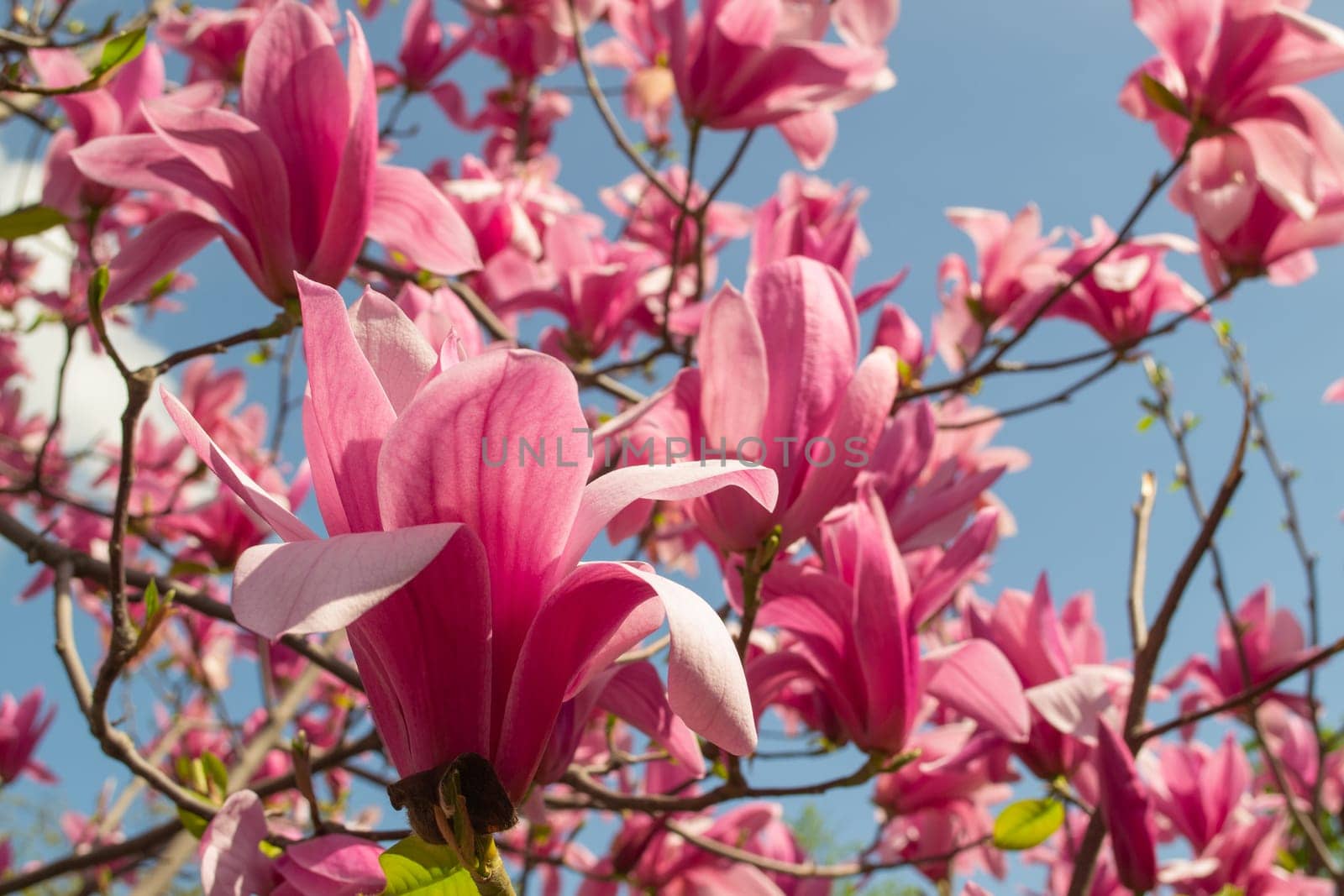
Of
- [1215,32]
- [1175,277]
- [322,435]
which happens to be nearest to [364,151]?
[322,435]

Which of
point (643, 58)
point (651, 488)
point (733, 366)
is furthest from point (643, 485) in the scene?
point (643, 58)

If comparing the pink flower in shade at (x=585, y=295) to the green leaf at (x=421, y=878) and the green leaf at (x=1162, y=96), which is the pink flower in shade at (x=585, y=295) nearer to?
the green leaf at (x=1162, y=96)

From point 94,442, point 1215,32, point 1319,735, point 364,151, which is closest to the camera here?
point 364,151

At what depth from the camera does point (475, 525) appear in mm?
583

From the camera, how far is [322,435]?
0.61 metres

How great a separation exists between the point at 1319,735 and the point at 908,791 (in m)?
0.87

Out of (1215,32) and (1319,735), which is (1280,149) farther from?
→ (1319,735)

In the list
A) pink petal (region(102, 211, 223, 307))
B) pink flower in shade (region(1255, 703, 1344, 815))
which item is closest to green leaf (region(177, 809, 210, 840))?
pink petal (region(102, 211, 223, 307))

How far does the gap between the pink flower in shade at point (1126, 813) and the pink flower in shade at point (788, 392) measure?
0.51 m

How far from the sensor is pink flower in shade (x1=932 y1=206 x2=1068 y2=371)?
205 cm

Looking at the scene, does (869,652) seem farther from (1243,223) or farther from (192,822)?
(1243,223)

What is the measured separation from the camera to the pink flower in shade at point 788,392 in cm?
101

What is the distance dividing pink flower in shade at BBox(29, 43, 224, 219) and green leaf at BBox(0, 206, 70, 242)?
0.51m

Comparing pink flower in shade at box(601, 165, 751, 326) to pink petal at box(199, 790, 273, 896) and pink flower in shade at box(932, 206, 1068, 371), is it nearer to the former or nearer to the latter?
pink flower in shade at box(932, 206, 1068, 371)
